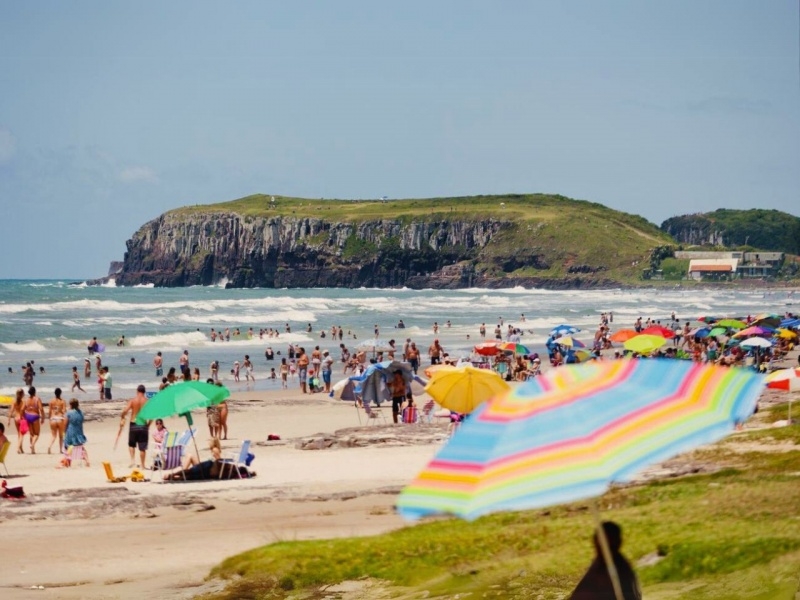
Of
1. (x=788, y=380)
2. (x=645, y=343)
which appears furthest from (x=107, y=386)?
(x=788, y=380)

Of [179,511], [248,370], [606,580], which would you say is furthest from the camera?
[248,370]

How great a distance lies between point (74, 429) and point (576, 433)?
15.3 metres

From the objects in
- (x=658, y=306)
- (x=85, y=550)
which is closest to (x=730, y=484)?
(x=85, y=550)

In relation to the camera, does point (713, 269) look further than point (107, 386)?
Yes

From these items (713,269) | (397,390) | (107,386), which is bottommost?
(107,386)

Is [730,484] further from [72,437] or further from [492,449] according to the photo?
[72,437]

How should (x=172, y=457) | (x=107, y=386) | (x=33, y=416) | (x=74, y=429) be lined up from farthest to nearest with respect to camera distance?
(x=107, y=386) < (x=33, y=416) < (x=74, y=429) < (x=172, y=457)

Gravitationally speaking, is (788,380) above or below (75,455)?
above

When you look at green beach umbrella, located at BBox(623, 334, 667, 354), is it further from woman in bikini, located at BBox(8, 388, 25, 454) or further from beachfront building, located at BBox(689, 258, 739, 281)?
beachfront building, located at BBox(689, 258, 739, 281)

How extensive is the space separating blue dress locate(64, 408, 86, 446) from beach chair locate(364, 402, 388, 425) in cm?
677

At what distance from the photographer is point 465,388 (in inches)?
684

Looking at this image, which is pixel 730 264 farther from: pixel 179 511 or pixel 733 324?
pixel 179 511

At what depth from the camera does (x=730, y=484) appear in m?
10.9

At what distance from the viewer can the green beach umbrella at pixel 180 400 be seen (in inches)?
597
